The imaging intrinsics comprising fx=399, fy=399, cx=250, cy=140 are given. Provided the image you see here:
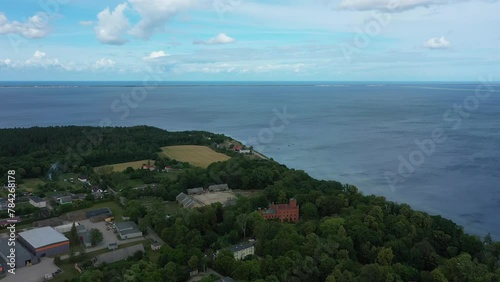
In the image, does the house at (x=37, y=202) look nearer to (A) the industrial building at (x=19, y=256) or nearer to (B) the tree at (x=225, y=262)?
(A) the industrial building at (x=19, y=256)

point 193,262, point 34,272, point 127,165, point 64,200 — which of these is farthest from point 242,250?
point 127,165

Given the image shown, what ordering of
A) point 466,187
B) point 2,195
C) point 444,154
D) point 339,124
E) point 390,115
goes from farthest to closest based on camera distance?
point 390,115 < point 339,124 < point 444,154 < point 466,187 < point 2,195

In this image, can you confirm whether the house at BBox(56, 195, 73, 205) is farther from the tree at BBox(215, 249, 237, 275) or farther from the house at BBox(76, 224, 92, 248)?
the tree at BBox(215, 249, 237, 275)

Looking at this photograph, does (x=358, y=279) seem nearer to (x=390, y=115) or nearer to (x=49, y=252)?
(x=49, y=252)

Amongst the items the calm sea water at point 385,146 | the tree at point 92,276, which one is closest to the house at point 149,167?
the calm sea water at point 385,146

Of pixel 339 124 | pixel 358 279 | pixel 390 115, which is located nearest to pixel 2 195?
pixel 358 279

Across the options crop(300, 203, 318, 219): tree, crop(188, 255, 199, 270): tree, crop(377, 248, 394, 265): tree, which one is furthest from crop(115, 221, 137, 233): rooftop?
crop(377, 248, 394, 265): tree
